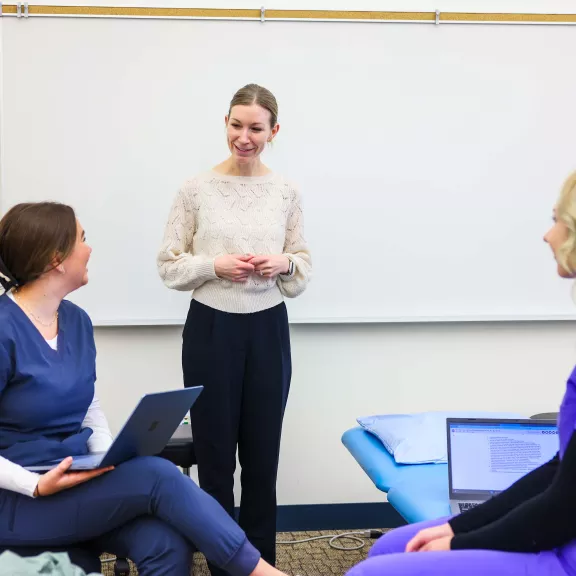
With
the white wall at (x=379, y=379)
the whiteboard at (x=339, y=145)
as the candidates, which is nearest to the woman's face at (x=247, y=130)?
the whiteboard at (x=339, y=145)

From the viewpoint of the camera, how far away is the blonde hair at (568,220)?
4.47ft

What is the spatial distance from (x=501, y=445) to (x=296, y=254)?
0.87m

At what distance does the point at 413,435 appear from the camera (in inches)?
97.6

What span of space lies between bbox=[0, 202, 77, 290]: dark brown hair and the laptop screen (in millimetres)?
1050

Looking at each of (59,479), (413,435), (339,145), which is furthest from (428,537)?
(339,145)

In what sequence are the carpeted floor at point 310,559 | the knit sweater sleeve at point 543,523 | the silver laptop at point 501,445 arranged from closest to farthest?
the knit sweater sleeve at point 543,523 < the silver laptop at point 501,445 < the carpeted floor at point 310,559

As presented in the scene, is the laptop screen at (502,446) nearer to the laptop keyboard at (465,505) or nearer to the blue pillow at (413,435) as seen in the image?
the laptop keyboard at (465,505)

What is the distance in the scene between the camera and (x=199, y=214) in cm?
252

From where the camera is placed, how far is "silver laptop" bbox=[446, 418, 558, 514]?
82.4 inches

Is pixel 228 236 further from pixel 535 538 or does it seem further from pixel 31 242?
pixel 535 538

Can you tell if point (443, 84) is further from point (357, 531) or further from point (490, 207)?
point (357, 531)

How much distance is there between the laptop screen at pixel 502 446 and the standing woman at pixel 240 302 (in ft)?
2.02

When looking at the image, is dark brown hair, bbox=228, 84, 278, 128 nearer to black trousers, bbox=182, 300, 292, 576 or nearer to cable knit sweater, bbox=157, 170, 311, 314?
cable knit sweater, bbox=157, 170, 311, 314

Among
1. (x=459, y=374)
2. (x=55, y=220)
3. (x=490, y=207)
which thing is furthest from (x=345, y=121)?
(x=55, y=220)
